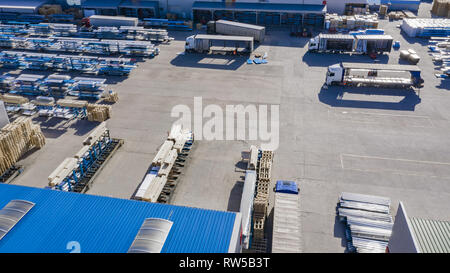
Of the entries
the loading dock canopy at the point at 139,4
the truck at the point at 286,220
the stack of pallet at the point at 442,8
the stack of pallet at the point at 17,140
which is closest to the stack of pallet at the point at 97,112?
the stack of pallet at the point at 17,140

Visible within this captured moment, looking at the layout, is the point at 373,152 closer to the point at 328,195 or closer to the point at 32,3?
the point at 328,195

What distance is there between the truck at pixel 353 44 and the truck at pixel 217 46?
8511 mm

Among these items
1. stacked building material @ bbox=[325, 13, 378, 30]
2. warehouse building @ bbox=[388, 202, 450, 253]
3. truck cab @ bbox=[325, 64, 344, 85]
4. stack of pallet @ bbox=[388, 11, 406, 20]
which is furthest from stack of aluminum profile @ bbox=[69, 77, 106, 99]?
stack of pallet @ bbox=[388, 11, 406, 20]

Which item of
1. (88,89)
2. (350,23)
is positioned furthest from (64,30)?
(350,23)

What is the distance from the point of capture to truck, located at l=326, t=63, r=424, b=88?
121ft

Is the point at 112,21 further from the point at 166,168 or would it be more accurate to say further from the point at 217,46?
the point at 166,168

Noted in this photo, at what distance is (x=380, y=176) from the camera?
25.3m

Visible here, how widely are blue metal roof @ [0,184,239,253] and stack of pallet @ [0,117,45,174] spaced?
8870mm

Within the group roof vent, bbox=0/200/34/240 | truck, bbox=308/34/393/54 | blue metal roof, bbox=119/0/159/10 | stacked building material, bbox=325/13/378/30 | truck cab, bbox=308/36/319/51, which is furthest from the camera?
blue metal roof, bbox=119/0/159/10

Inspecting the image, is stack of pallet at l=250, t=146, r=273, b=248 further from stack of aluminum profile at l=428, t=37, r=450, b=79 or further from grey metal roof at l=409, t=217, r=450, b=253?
stack of aluminum profile at l=428, t=37, r=450, b=79

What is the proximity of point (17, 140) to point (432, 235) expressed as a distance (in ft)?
89.8

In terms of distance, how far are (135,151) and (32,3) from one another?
50610 mm

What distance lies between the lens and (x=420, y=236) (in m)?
14.9
